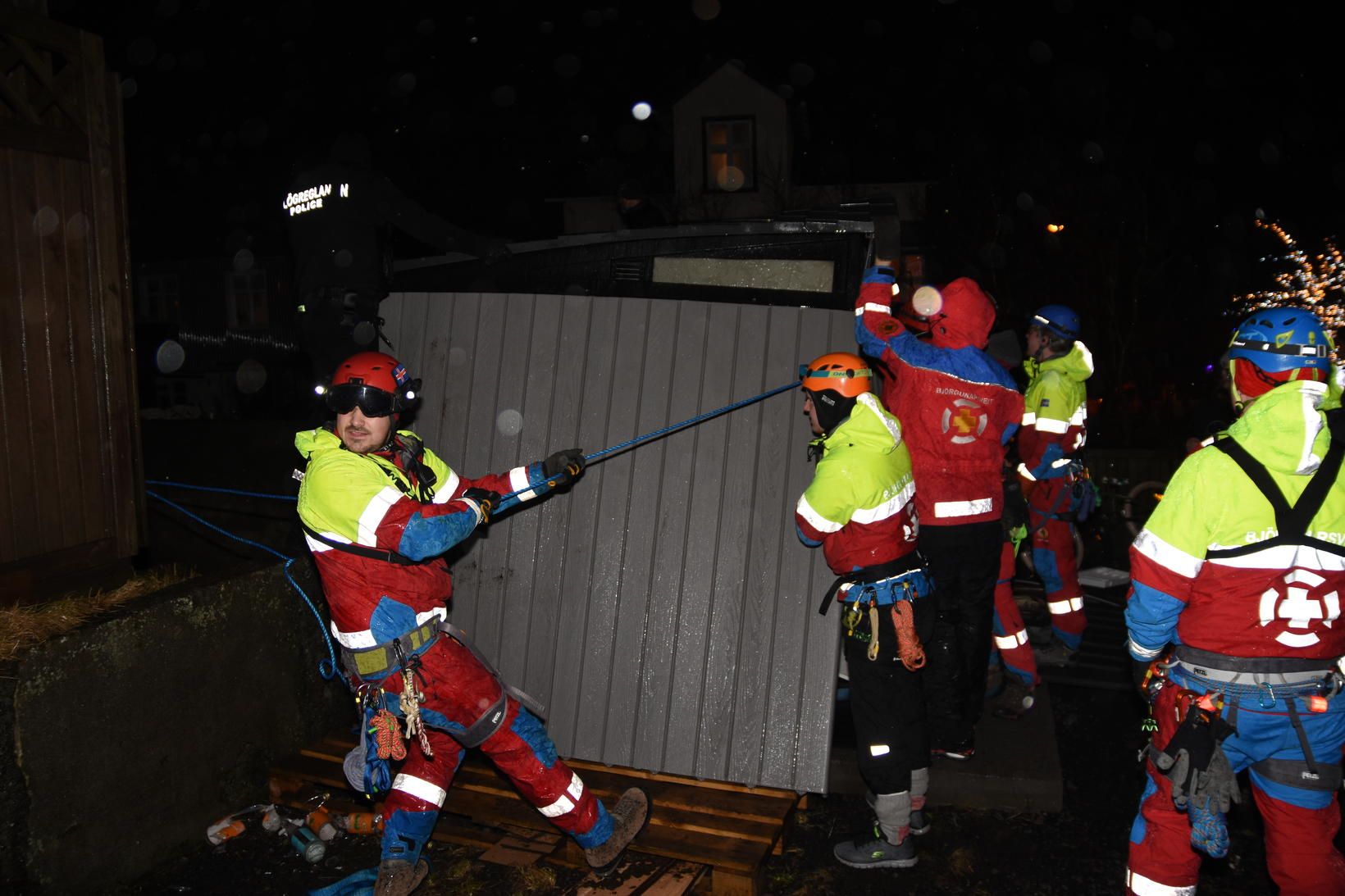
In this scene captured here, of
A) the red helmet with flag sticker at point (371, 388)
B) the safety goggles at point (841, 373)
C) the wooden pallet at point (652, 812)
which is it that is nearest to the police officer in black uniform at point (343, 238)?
the red helmet with flag sticker at point (371, 388)

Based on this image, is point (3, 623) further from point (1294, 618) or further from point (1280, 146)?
point (1280, 146)

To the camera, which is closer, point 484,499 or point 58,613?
point 484,499

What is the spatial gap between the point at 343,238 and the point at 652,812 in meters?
4.05

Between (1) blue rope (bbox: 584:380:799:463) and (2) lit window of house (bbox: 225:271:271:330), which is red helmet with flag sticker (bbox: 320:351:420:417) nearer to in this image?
(1) blue rope (bbox: 584:380:799:463)

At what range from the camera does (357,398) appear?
13.1 feet

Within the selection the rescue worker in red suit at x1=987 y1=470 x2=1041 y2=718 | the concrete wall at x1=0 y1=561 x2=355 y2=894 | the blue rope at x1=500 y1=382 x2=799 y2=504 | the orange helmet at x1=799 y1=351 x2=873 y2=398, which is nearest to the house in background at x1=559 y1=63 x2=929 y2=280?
the rescue worker in red suit at x1=987 y1=470 x2=1041 y2=718

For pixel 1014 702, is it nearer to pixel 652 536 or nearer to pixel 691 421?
pixel 652 536

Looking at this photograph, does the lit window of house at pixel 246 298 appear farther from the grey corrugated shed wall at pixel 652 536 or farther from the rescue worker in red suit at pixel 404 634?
the rescue worker in red suit at pixel 404 634

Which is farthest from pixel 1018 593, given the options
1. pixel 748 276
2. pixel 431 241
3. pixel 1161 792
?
pixel 431 241

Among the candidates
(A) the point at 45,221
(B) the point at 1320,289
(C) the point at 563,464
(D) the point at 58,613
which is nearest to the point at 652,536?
(C) the point at 563,464

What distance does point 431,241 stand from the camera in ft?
20.7

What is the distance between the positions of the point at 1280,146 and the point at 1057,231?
Result: 176 inches

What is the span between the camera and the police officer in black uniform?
595 cm

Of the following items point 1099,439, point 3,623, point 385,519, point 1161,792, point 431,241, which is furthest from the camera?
point 1099,439
